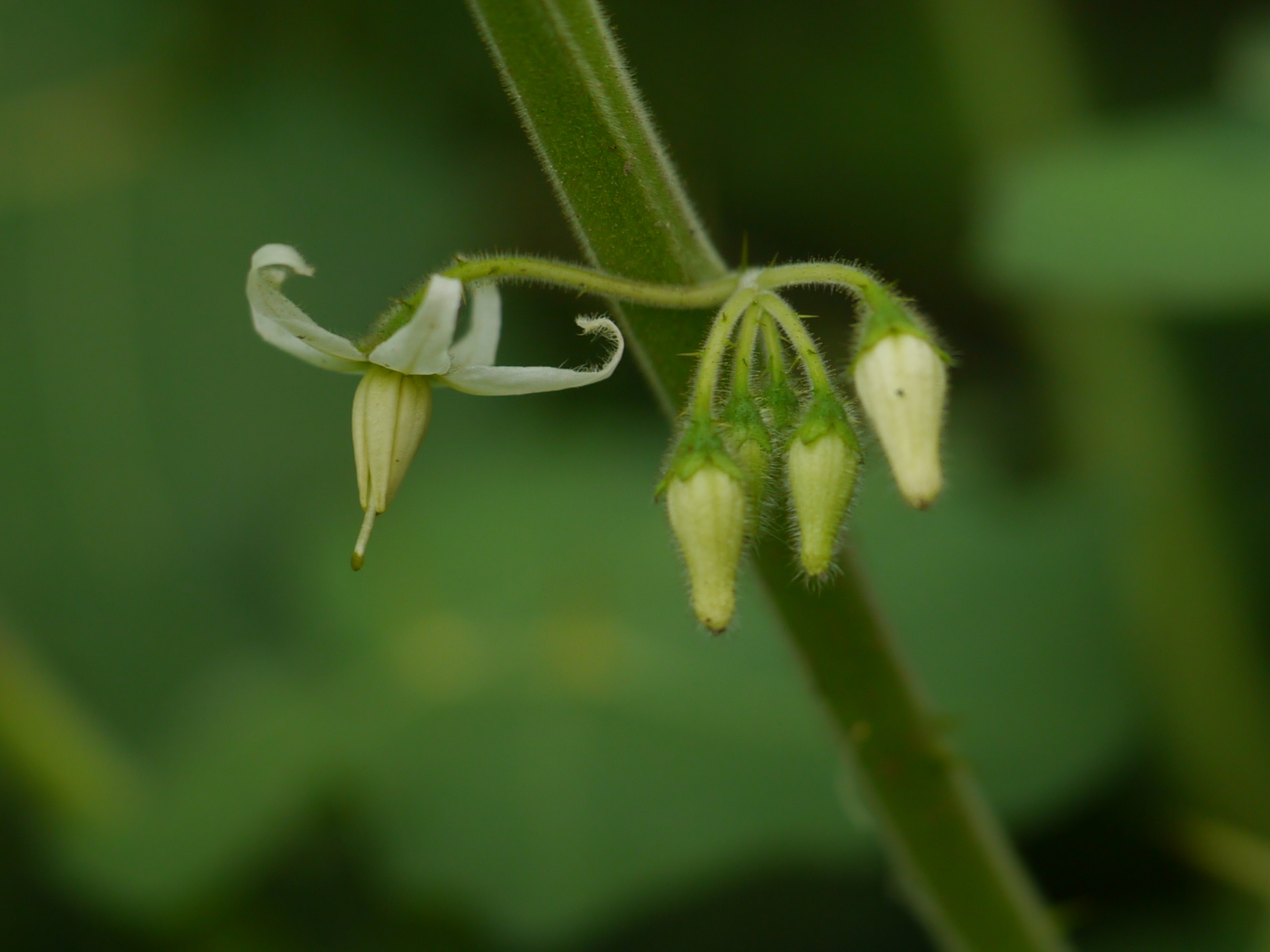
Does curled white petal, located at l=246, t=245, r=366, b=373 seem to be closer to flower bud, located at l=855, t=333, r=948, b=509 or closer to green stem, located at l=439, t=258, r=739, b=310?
green stem, located at l=439, t=258, r=739, b=310

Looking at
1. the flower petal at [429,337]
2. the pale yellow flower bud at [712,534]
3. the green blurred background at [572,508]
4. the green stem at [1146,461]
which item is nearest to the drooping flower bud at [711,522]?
the pale yellow flower bud at [712,534]

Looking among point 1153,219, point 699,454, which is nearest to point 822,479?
point 699,454

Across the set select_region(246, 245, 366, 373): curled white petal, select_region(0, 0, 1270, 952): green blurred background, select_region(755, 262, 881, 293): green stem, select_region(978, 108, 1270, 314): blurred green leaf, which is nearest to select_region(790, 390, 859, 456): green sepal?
select_region(755, 262, 881, 293): green stem

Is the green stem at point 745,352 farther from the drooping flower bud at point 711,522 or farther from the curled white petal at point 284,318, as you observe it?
the curled white petal at point 284,318

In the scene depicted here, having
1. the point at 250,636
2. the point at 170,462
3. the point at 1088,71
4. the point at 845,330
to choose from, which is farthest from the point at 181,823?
the point at 1088,71

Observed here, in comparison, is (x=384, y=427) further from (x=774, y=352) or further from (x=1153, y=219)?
(x=1153, y=219)

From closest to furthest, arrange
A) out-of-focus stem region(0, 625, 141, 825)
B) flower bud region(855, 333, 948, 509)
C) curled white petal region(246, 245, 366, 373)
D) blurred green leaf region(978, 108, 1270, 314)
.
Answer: flower bud region(855, 333, 948, 509) < curled white petal region(246, 245, 366, 373) < blurred green leaf region(978, 108, 1270, 314) < out-of-focus stem region(0, 625, 141, 825)

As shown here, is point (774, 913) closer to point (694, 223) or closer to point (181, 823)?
point (181, 823)
